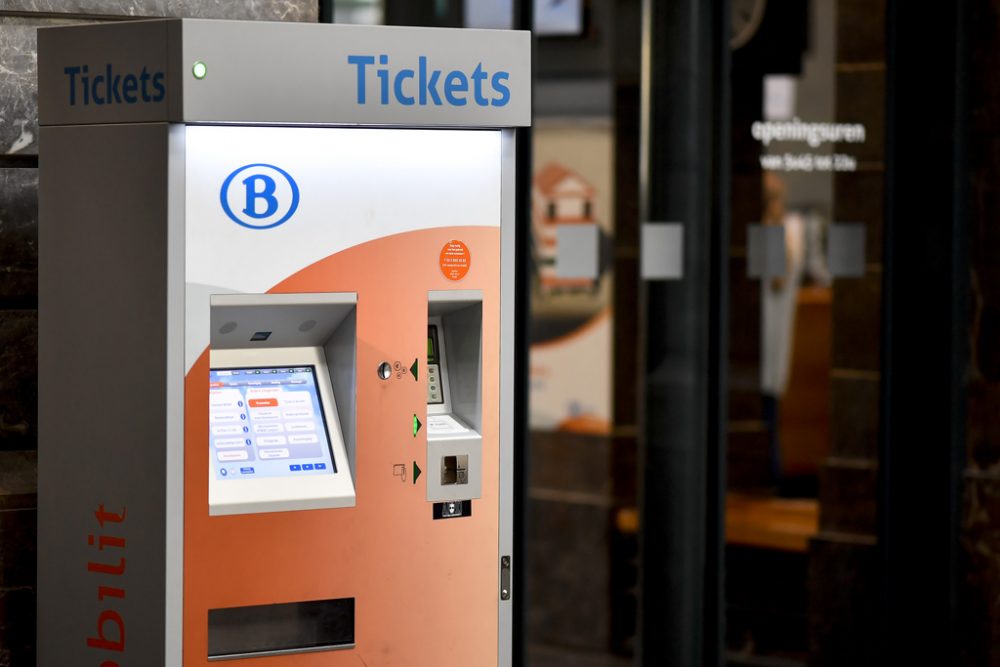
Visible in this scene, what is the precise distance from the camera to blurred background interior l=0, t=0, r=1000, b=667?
16.5ft

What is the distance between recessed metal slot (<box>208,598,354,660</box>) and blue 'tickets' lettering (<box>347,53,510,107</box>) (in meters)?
1.16

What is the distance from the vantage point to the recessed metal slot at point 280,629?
9.60 feet

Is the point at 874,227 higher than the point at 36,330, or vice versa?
the point at 874,227

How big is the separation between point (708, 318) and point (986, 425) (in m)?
1.20

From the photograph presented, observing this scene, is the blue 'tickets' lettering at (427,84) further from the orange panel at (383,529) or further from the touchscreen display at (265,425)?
the touchscreen display at (265,425)

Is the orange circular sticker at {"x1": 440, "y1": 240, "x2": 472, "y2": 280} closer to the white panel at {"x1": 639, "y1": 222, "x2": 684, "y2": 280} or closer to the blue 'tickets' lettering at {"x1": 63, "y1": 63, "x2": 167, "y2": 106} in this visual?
the blue 'tickets' lettering at {"x1": 63, "y1": 63, "x2": 167, "y2": 106}

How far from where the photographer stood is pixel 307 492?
9.63 feet

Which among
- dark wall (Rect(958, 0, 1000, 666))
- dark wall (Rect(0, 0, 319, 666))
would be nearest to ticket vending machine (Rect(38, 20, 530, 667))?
dark wall (Rect(0, 0, 319, 666))

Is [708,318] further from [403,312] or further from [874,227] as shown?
[403,312]

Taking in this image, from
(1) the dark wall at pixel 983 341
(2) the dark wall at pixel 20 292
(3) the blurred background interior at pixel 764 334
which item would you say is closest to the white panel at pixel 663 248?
(3) the blurred background interior at pixel 764 334

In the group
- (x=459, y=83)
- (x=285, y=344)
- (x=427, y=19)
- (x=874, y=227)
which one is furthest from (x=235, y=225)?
(x=874, y=227)

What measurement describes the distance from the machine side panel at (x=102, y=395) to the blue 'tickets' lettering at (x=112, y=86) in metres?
0.06

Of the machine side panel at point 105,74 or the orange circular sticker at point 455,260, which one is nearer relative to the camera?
the machine side panel at point 105,74

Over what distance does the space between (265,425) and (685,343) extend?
2449 mm
